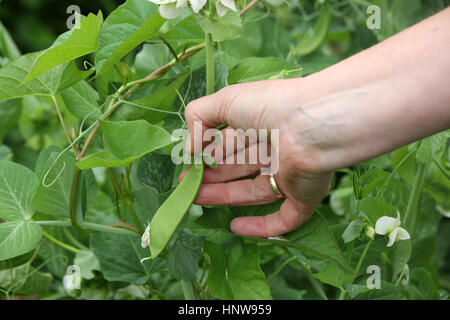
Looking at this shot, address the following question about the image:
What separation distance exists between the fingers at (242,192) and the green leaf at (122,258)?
0.13 metres

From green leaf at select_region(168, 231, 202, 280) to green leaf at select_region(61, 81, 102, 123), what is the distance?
→ 188mm

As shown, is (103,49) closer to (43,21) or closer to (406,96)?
(406,96)

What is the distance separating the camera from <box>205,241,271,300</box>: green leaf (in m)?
0.54

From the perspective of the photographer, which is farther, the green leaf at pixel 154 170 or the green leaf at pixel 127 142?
the green leaf at pixel 154 170

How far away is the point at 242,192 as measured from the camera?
1.86 ft

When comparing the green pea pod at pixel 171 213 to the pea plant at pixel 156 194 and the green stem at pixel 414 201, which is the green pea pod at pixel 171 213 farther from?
the green stem at pixel 414 201

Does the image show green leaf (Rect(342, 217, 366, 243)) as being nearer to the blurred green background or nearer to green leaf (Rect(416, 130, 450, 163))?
green leaf (Rect(416, 130, 450, 163))

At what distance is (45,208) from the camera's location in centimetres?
54

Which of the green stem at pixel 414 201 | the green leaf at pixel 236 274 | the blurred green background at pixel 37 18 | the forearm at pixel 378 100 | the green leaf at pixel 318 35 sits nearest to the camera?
the forearm at pixel 378 100

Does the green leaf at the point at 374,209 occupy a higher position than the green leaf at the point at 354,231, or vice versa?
the green leaf at the point at 374,209

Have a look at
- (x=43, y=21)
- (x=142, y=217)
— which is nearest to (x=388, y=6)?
(x=142, y=217)

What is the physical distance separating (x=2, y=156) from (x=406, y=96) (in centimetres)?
59

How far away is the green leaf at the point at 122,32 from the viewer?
1.52 feet

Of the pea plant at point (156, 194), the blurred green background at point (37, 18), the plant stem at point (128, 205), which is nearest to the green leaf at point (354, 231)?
the pea plant at point (156, 194)
